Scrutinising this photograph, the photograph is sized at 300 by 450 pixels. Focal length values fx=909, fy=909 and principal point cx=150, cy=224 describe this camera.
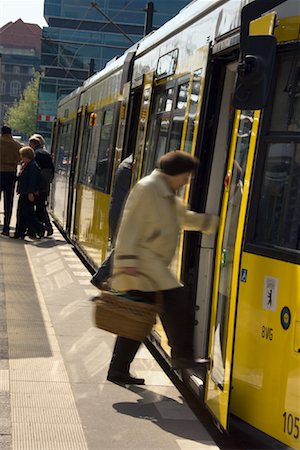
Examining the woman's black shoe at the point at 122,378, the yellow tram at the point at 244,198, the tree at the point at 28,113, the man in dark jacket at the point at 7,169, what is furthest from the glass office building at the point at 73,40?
the woman's black shoe at the point at 122,378

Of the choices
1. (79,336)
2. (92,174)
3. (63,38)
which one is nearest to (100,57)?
(63,38)

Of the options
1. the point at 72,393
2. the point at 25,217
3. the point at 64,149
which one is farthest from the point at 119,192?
the point at 64,149

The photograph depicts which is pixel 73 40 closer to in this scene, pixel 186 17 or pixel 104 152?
pixel 104 152

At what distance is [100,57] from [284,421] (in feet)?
250

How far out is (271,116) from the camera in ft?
16.6

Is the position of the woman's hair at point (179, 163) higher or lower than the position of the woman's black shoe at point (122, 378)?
higher

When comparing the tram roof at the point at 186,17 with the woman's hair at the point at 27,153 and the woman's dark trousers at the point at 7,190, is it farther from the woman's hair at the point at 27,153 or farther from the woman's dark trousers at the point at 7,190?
the woman's dark trousers at the point at 7,190

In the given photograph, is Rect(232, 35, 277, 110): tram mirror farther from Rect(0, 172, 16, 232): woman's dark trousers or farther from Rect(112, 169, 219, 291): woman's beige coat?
Rect(0, 172, 16, 232): woman's dark trousers

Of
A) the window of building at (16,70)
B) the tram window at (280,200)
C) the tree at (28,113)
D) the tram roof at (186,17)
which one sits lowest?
the tree at (28,113)

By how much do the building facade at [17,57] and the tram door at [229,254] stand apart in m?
148

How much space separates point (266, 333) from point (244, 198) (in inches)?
30.8

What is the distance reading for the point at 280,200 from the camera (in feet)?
16.4

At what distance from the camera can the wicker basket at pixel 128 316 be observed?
19.5ft

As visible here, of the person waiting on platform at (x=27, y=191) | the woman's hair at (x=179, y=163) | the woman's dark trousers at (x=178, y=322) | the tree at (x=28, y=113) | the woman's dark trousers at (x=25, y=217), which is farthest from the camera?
the tree at (x=28, y=113)
